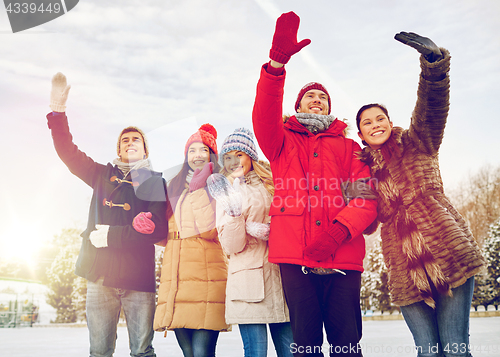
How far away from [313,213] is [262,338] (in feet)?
2.95

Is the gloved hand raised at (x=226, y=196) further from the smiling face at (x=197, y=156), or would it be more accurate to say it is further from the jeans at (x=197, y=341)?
the jeans at (x=197, y=341)

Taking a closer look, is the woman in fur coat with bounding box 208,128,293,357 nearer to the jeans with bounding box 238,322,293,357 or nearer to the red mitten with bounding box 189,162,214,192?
the jeans with bounding box 238,322,293,357

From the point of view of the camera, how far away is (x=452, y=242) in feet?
7.00

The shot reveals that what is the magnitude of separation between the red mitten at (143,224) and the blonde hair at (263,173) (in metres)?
0.65

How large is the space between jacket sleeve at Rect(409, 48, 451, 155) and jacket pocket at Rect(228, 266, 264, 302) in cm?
129

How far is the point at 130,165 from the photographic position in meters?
3.19

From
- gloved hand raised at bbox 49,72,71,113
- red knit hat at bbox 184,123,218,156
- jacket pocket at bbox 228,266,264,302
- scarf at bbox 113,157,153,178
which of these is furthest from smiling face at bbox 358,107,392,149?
gloved hand raised at bbox 49,72,71,113

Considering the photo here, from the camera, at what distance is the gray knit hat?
2.76m

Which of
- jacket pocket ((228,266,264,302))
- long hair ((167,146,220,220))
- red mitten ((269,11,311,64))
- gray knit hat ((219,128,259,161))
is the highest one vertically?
red mitten ((269,11,311,64))

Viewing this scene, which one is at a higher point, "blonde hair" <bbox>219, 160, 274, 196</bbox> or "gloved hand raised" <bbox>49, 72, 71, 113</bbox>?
"gloved hand raised" <bbox>49, 72, 71, 113</bbox>

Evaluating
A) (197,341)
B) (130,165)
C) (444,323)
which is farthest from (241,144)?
(444,323)

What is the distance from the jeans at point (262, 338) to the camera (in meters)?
2.38

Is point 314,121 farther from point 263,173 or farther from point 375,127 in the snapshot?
point 263,173

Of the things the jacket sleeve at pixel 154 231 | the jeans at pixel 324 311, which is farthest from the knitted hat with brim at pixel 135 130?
the jeans at pixel 324 311
